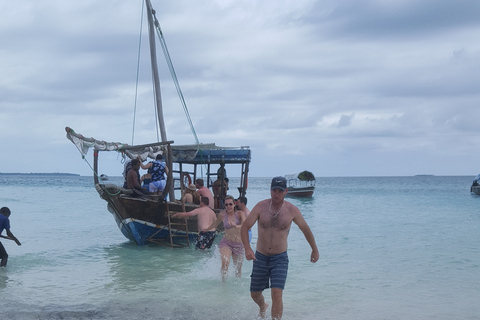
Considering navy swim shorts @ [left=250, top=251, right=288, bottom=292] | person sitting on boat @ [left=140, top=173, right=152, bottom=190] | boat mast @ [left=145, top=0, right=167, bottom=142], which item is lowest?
navy swim shorts @ [left=250, top=251, right=288, bottom=292]

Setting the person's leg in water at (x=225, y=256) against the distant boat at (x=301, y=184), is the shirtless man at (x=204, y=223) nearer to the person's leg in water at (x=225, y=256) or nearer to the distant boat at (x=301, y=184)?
the person's leg in water at (x=225, y=256)

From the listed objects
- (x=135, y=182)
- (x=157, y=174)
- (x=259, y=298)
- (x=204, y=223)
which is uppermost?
(x=157, y=174)

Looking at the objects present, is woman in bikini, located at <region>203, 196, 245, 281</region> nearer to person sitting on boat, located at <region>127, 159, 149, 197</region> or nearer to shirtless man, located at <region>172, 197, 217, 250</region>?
shirtless man, located at <region>172, 197, 217, 250</region>

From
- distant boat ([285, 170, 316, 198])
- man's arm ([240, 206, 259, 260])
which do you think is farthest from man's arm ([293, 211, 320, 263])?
distant boat ([285, 170, 316, 198])

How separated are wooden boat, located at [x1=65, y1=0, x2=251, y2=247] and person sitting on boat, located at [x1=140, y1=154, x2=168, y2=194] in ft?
0.64

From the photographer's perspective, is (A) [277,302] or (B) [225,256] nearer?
(A) [277,302]

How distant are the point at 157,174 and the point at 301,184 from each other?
3735 centimetres

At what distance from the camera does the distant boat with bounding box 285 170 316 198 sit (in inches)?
1960

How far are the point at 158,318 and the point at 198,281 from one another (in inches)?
116

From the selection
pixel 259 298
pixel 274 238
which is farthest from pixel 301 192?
pixel 274 238

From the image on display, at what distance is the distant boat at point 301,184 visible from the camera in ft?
163

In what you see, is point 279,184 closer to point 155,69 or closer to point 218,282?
point 218,282

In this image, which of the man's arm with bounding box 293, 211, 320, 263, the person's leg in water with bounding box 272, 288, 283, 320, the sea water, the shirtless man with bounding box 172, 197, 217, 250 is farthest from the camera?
→ the shirtless man with bounding box 172, 197, 217, 250

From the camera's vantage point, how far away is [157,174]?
14445 millimetres
